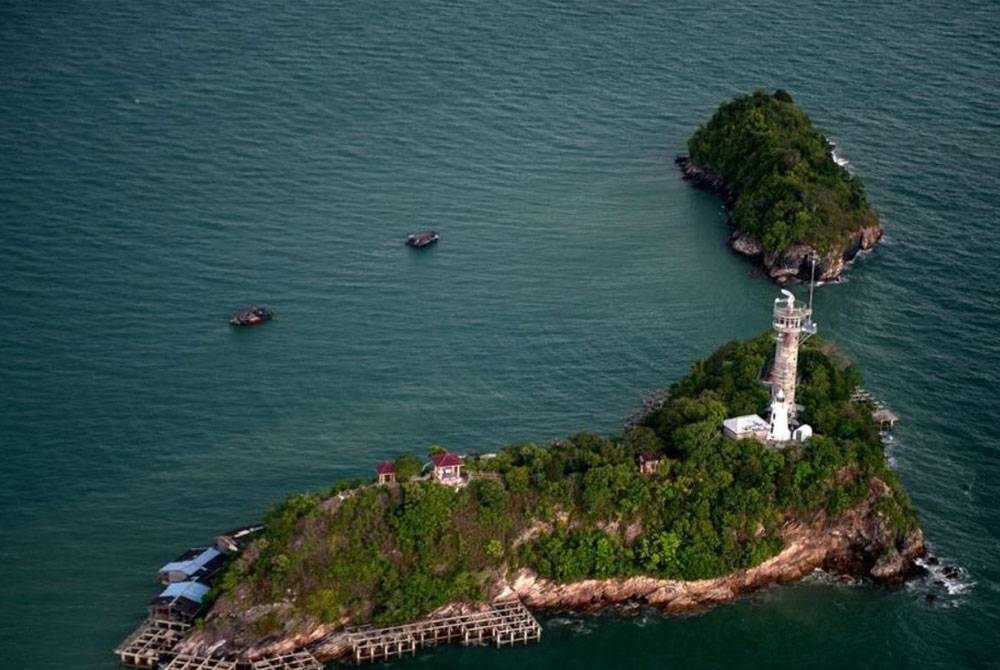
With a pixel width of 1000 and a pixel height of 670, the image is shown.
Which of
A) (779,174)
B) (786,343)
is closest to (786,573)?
(786,343)

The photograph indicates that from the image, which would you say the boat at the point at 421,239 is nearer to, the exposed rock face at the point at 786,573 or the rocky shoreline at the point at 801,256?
Result: the rocky shoreline at the point at 801,256

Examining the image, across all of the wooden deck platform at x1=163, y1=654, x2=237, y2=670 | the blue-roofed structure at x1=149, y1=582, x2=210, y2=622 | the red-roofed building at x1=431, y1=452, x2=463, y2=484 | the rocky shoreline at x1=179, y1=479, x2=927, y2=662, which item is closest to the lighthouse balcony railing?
the rocky shoreline at x1=179, y1=479, x2=927, y2=662

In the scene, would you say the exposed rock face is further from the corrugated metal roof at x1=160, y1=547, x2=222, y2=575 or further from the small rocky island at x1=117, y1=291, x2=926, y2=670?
the corrugated metal roof at x1=160, y1=547, x2=222, y2=575

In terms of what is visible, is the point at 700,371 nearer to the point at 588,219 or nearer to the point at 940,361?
the point at 940,361

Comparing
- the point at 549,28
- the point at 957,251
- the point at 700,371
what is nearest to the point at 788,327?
the point at 700,371

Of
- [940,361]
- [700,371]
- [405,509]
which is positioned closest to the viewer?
[405,509]

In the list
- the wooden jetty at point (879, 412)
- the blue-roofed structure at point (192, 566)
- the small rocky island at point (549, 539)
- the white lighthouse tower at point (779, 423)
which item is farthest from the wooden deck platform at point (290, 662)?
the wooden jetty at point (879, 412)
